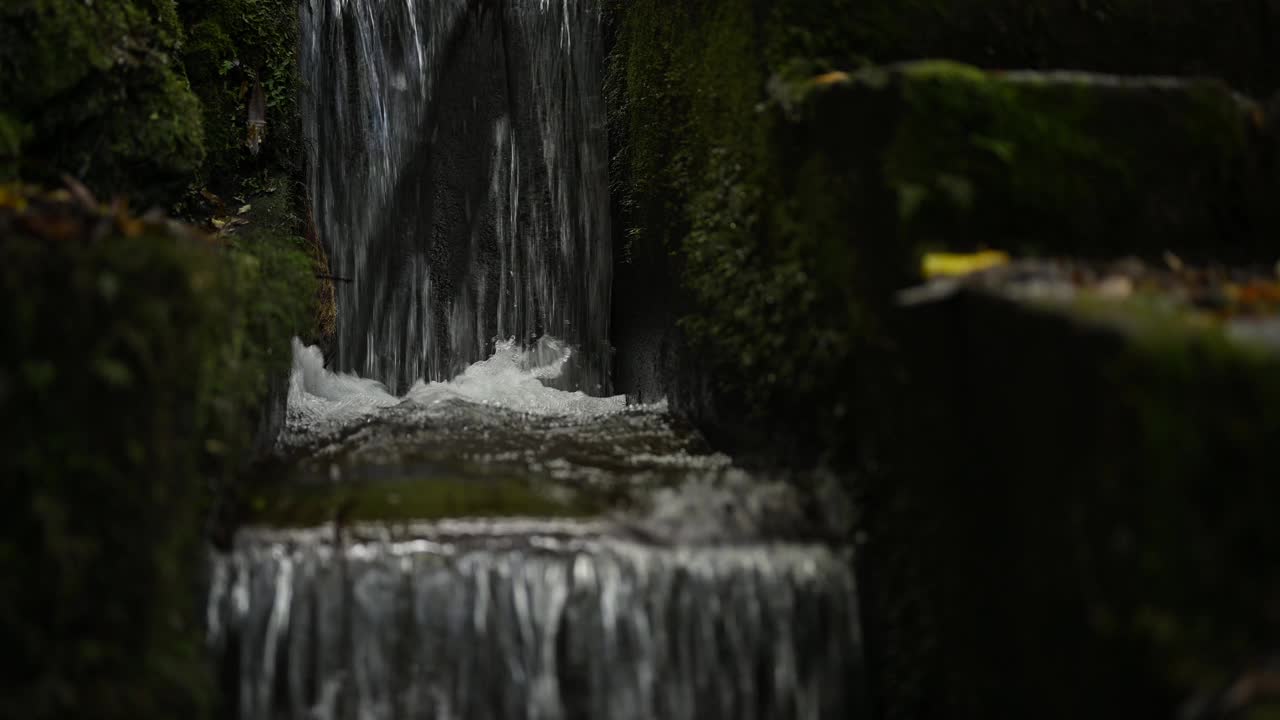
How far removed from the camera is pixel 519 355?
9.92 metres

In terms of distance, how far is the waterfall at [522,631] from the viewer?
4.37 meters

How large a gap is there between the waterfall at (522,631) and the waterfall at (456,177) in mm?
5192

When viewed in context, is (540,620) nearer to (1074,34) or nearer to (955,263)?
(955,263)

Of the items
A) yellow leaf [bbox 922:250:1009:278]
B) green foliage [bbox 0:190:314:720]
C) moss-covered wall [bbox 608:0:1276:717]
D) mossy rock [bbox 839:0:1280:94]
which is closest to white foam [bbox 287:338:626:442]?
moss-covered wall [bbox 608:0:1276:717]

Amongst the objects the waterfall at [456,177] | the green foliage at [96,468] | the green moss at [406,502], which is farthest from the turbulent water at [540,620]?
the waterfall at [456,177]

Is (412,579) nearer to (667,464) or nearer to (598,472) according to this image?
(598,472)

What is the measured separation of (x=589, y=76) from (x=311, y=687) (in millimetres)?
6874

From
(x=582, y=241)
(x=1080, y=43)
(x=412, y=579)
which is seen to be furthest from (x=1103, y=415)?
(x=582, y=241)

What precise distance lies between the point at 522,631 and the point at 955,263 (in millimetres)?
2373

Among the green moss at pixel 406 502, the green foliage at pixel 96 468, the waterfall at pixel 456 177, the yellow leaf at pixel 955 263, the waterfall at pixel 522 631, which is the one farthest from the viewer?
the waterfall at pixel 456 177

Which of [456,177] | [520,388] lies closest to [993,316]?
[520,388]

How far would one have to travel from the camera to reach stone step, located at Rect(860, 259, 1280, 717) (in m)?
2.68

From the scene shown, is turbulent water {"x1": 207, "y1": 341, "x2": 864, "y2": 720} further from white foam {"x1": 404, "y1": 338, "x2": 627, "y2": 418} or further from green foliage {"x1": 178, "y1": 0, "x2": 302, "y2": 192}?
green foliage {"x1": 178, "y1": 0, "x2": 302, "y2": 192}

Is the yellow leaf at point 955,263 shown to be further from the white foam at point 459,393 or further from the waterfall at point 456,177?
the waterfall at point 456,177
